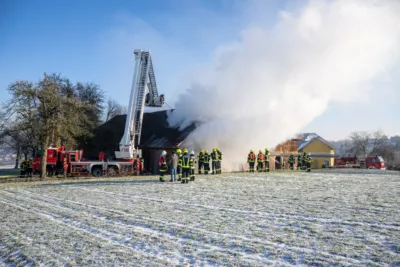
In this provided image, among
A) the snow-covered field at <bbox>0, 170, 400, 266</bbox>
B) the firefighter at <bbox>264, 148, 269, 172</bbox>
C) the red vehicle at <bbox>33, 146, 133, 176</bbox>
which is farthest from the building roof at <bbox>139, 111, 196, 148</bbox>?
the snow-covered field at <bbox>0, 170, 400, 266</bbox>

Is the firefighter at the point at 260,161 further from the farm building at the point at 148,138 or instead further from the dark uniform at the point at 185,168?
the dark uniform at the point at 185,168

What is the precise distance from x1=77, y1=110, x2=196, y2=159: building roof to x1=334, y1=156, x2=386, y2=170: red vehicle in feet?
72.1

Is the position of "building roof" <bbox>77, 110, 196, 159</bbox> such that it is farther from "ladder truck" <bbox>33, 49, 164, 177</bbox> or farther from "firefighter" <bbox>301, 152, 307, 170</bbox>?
"firefighter" <bbox>301, 152, 307, 170</bbox>

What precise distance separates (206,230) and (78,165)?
18.7 meters

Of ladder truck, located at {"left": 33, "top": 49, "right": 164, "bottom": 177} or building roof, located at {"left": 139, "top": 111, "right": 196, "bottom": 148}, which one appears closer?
ladder truck, located at {"left": 33, "top": 49, "right": 164, "bottom": 177}

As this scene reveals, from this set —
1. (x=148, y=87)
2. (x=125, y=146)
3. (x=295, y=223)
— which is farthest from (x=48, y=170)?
(x=295, y=223)

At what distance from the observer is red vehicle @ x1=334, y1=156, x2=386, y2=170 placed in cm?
3519

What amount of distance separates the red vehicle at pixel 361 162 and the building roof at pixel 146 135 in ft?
72.1

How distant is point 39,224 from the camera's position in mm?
8312

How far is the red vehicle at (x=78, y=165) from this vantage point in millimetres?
23516

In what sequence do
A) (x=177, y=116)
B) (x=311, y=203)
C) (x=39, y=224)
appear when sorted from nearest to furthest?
(x=39, y=224), (x=311, y=203), (x=177, y=116)

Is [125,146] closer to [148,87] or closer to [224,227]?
[148,87]

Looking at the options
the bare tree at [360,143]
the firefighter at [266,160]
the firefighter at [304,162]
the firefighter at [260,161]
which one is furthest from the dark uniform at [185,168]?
the bare tree at [360,143]

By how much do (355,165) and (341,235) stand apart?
35.3m
